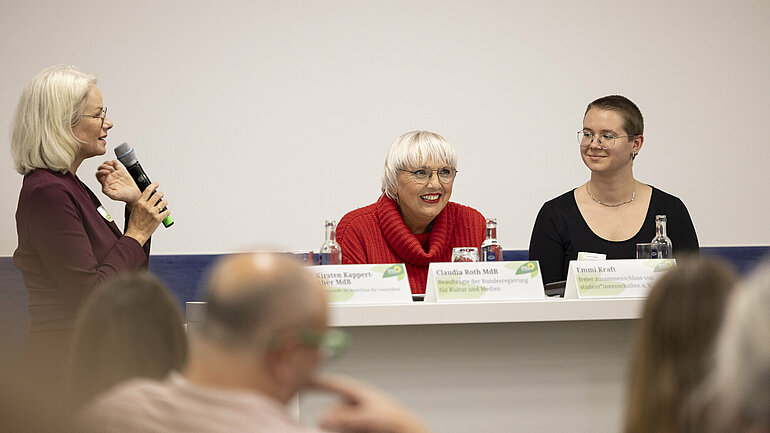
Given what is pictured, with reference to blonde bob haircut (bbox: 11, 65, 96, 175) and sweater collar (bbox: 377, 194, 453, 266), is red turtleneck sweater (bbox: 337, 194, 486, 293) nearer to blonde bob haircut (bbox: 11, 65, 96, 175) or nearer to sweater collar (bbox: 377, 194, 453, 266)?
sweater collar (bbox: 377, 194, 453, 266)

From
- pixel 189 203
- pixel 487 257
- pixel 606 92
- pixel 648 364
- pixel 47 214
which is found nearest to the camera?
pixel 648 364

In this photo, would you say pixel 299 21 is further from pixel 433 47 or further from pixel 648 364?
pixel 648 364

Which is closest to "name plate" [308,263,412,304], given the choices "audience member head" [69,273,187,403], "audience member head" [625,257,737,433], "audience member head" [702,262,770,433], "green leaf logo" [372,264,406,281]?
"green leaf logo" [372,264,406,281]


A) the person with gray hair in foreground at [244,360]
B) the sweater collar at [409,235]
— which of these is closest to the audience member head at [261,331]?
the person with gray hair in foreground at [244,360]

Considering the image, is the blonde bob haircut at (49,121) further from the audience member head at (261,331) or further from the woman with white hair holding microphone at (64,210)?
the audience member head at (261,331)

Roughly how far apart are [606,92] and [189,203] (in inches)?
91.4

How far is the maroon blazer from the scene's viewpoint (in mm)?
2152

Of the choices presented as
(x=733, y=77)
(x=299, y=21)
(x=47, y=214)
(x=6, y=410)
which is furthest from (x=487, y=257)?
(x=733, y=77)

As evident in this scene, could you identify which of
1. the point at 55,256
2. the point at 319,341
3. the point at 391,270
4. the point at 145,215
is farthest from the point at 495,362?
the point at 319,341

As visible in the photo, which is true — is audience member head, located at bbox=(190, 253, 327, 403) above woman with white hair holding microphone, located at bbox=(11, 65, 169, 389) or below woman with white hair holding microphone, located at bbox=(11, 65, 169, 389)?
below

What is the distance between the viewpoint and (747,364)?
71 cm

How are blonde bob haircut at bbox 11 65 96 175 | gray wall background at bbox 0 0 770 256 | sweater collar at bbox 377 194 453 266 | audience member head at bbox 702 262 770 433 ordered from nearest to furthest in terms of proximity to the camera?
1. audience member head at bbox 702 262 770 433
2. blonde bob haircut at bbox 11 65 96 175
3. sweater collar at bbox 377 194 453 266
4. gray wall background at bbox 0 0 770 256

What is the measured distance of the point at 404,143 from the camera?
299cm

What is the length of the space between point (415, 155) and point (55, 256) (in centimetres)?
129
